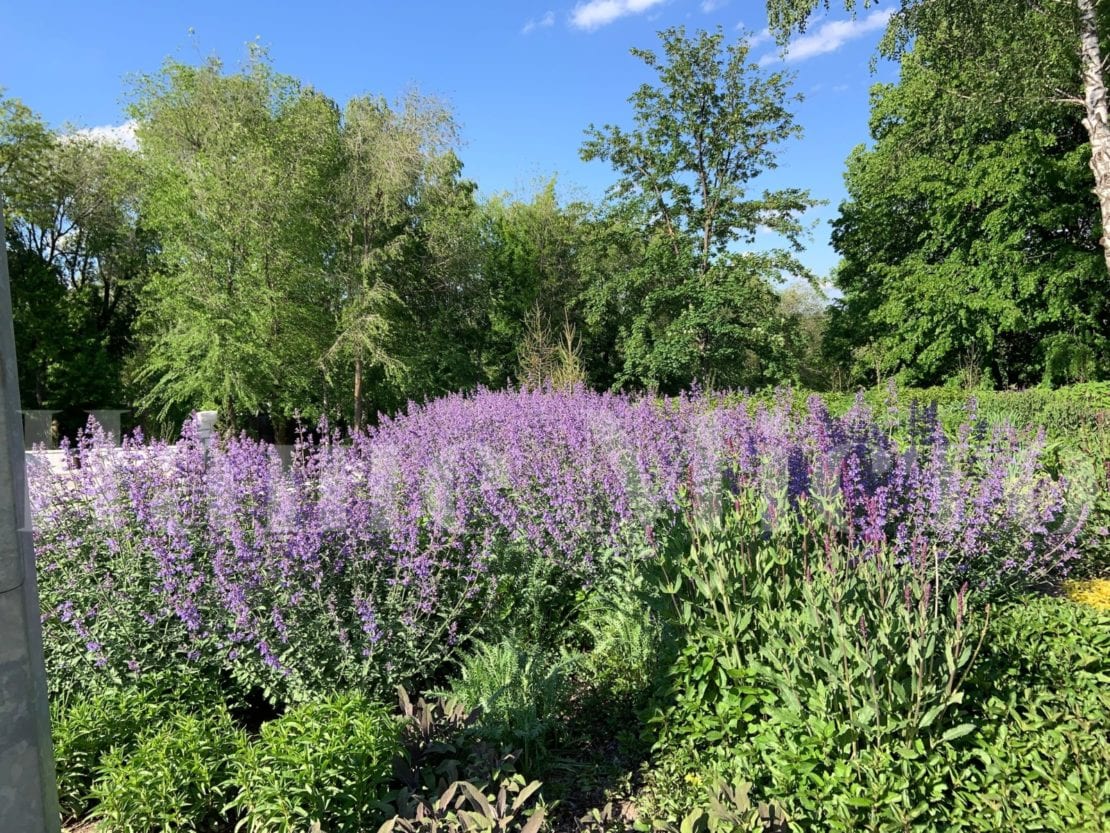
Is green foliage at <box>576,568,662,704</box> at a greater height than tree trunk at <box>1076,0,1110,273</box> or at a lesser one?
lesser

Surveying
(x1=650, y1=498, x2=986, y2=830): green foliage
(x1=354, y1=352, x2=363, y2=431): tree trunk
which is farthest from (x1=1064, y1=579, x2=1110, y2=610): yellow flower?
(x1=354, y1=352, x2=363, y2=431): tree trunk

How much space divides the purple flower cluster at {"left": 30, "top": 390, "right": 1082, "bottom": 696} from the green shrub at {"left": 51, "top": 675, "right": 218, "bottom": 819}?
244mm

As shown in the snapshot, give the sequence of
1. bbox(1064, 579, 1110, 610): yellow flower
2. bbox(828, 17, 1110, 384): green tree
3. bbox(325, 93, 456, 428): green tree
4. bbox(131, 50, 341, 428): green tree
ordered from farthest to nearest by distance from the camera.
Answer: bbox(325, 93, 456, 428): green tree, bbox(828, 17, 1110, 384): green tree, bbox(131, 50, 341, 428): green tree, bbox(1064, 579, 1110, 610): yellow flower

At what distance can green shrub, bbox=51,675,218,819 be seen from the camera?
94.1 inches

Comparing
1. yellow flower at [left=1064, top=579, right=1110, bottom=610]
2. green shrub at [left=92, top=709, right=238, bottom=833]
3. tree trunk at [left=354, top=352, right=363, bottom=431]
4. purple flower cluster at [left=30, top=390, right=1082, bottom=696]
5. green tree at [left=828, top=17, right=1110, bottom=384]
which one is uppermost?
green tree at [left=828, top=17, right=1110, bottom=384]

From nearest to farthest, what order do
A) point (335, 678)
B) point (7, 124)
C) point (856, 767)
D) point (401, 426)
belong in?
point (856, 767) → point (335, 678) → point (401, 426) → point (7, 124)

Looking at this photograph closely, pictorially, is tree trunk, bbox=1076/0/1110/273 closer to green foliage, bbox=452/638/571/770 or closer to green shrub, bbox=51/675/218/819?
green foliage, bbox=452/638/571/770

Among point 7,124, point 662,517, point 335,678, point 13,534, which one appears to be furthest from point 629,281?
point 7,124

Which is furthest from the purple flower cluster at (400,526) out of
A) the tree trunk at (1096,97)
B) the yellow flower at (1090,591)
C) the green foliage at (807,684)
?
the tree trunk at (1096,97)

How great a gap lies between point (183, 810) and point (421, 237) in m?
20.3

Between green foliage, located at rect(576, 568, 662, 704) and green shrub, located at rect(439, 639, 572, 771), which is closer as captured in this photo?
green shrub, located at rect(439, 639, 572, 771)

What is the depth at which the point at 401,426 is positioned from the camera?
763cm

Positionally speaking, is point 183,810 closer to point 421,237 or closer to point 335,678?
point 335,678

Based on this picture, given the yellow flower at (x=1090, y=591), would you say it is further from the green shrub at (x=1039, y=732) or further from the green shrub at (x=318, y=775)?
the green shrub at (x=318, y=775)
